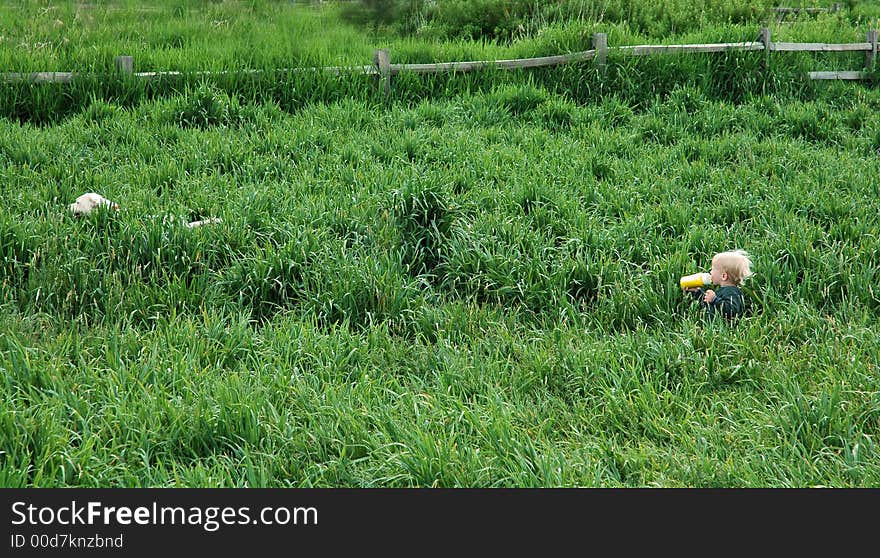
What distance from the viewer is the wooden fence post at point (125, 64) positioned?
870 cm

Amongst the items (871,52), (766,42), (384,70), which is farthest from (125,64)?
(871,52)

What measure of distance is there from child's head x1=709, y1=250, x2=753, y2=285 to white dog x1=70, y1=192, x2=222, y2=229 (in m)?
3.16

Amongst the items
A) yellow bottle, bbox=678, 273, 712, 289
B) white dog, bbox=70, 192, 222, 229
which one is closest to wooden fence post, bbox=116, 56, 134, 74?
white dog, bbox=70, 192, 222, 229

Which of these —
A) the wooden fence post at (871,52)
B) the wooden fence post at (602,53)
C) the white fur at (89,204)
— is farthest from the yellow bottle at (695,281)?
the wooden fence post at (871,52)

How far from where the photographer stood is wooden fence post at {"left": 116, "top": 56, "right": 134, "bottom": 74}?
28.5 ft

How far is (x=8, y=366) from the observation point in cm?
365

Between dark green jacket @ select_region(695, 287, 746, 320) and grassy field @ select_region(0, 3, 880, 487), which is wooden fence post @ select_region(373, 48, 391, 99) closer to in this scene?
grassy field @ select_region(0, 3, 880, 487)

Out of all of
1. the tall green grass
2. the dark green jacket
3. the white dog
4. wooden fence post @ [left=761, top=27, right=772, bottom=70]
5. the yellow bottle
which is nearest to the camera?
the tall green grass

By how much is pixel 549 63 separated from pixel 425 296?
18.8ft

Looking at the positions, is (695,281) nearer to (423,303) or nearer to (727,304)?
(727,304)

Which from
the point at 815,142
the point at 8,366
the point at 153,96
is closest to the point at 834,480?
the point at 8,366

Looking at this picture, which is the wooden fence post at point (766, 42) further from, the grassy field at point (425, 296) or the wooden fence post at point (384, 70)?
the wooden fence post at point (384, 70)

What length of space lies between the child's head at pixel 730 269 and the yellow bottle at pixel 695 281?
2.5 inches

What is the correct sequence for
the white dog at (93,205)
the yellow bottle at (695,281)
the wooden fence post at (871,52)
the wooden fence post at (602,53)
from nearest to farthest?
the yellow bottle at (695,281), the white dog at (93,205), the wooden fence post at (602,53), the wooden fence post at (871,52)
